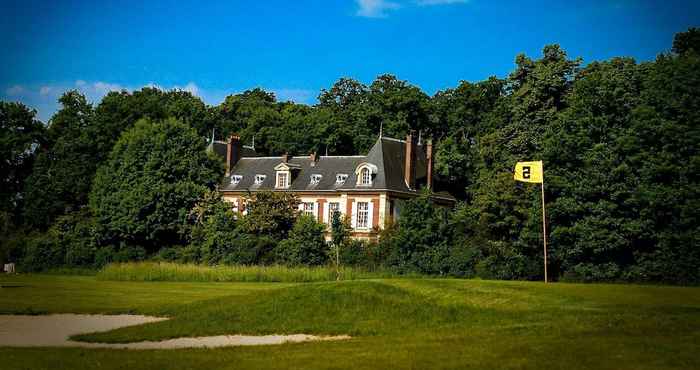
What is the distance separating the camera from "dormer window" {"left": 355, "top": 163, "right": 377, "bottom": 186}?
7044 centimetres

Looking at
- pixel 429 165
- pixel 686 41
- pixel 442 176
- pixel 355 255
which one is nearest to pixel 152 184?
pixel 355 255

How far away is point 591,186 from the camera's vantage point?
155ft

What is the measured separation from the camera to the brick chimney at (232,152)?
81625 mm

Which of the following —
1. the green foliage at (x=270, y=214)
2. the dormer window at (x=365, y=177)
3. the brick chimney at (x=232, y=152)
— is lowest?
the green foliage at (x=270, y=214)

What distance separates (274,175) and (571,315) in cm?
5760

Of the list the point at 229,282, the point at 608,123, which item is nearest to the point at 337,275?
the point at 229,282

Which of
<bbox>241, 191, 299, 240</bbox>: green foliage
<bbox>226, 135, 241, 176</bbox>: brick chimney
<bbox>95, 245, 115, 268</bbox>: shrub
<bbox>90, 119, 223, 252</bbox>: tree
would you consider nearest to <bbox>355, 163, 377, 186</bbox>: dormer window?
<bbox>241, 191, 299, 240</bbox>: green foliage

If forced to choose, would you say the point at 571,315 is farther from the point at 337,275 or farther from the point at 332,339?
the point at 337,275

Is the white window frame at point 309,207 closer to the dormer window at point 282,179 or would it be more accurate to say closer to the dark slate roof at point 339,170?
the dark slate roof at point 339,170

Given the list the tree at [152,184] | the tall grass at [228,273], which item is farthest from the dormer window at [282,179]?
the tall grass at [228,273]

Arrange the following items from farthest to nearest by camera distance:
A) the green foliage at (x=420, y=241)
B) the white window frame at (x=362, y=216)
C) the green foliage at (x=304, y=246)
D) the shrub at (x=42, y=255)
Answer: the white window frame at (x=362, y=216), the shrub at (x=42, y=255), the green foliage at (x=304, y=246), the green foliage at (x=420, y=241)

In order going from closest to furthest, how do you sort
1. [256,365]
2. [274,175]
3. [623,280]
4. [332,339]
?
[256,365]
[332,339]
[623,280]
[274,175]

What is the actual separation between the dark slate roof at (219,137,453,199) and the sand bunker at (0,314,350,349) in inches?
1749

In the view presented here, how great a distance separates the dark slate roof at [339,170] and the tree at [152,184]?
5.65m
